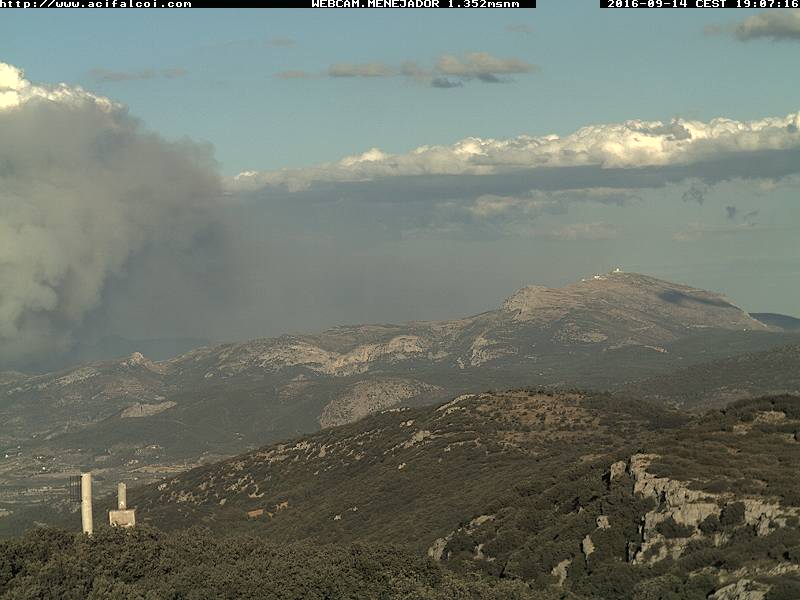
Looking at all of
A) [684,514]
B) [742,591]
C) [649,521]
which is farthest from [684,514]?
[742,591]

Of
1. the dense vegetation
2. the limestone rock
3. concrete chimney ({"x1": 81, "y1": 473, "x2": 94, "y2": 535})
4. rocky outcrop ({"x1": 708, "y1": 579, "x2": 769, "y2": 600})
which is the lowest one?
the limestone rock

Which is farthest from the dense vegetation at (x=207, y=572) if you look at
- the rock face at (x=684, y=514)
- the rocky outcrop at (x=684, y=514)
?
the rock face at (x=684, y=514)

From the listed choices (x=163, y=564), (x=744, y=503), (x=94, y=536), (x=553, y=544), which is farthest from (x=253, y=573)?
(x=744, y=503)

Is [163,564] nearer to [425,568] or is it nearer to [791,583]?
[425,568]

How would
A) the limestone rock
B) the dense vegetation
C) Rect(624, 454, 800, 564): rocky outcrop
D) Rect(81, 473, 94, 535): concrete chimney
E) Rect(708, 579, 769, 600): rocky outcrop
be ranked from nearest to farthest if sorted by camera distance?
Rect(708, 579, 769, 600): rocky outcrop
the dense vegetation
Rect(624, 454, 800, 564): rocky outcrop
the limestone rock
Rect(81, 473, 94, 535): concrete chimney

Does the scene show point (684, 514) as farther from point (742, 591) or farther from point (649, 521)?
point (742, 591)

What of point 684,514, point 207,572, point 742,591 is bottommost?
point 207,572

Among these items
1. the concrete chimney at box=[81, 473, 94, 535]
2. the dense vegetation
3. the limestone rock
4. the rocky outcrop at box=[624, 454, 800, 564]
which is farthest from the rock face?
the concrete chimney at box=[81, 473, 94, 535]

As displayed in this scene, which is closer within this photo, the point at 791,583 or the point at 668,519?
the point at 791,583

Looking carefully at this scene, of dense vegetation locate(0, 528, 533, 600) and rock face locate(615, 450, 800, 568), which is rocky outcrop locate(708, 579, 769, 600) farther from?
dense vegetation locate(0, 528, 533, 600)

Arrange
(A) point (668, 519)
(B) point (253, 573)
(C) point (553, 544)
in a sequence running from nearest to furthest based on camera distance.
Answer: (B) point (253, 573) → (A) point (668, 519) → (C) point (553, 544)

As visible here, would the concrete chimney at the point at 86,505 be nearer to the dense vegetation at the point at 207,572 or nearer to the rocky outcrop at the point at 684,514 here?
the dense vegetation at the point at 207,572
